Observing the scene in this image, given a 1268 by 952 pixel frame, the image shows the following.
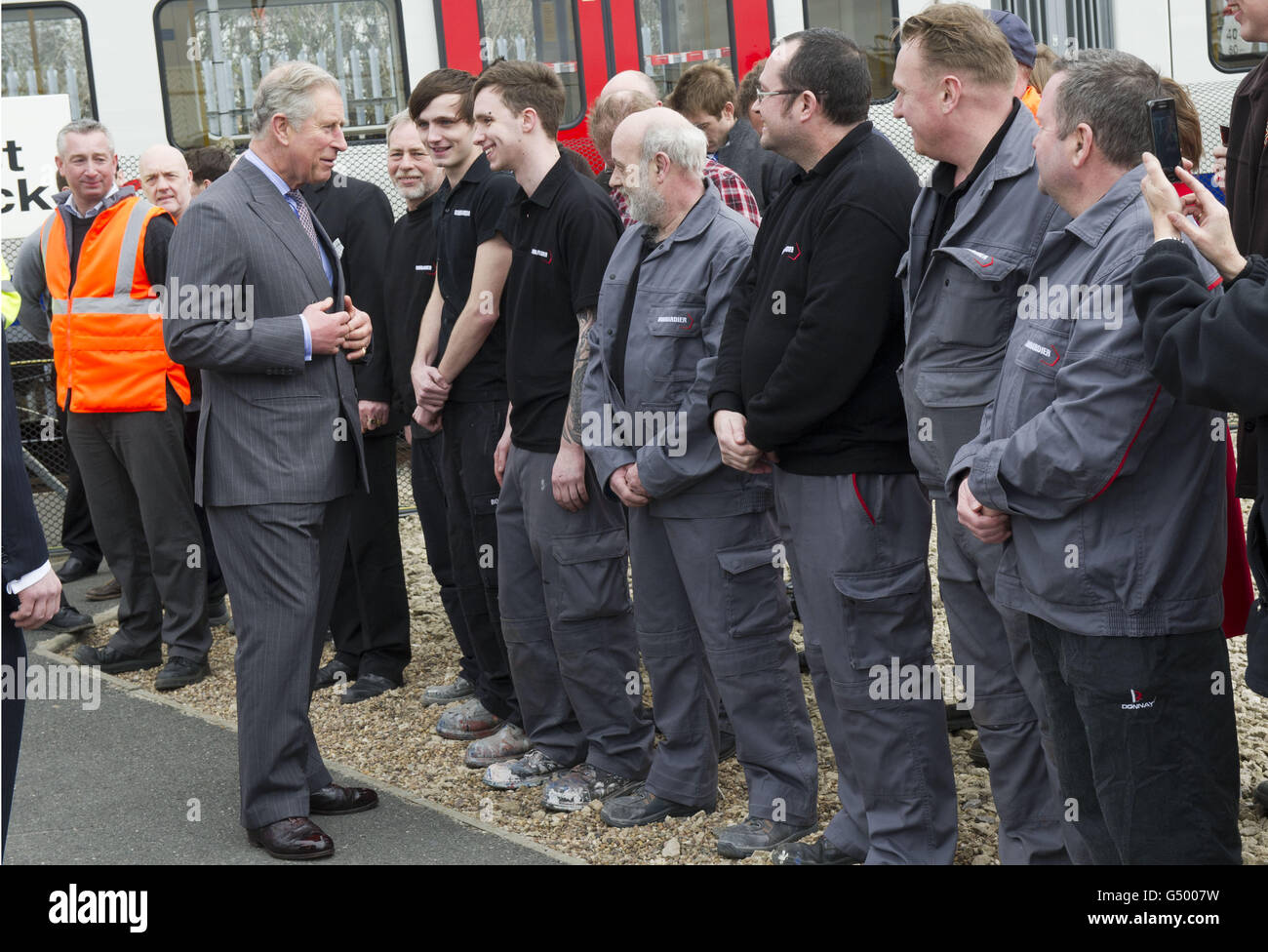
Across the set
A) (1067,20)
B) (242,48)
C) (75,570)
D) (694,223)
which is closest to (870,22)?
(1067,20)

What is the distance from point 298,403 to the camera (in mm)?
4703

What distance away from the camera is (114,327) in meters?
6.88

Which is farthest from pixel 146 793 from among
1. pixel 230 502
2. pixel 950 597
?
pixel 950 597

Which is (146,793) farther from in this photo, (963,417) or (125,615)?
(963,417)

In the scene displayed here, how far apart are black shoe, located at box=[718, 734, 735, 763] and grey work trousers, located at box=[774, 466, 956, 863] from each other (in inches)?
52.9

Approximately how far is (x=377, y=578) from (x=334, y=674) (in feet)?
1.64

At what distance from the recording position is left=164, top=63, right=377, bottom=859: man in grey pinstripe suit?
4.56 meters

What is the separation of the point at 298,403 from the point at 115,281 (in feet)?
8.96

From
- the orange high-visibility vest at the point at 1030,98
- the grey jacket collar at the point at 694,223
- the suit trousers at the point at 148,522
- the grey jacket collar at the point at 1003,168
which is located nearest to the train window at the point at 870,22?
the orange high-visibility vest at the point at 1030,98

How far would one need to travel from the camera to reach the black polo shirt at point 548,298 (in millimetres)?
4926

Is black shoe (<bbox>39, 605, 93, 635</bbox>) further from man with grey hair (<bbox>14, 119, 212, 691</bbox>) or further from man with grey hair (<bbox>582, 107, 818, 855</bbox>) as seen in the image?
man with grey hair (<bbox>582, 107, 818, 855</bbox>)

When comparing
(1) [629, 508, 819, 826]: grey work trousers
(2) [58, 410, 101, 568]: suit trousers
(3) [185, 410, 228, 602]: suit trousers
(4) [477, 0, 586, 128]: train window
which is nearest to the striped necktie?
(1) [629, 508, 819, 826]: grey work trousers

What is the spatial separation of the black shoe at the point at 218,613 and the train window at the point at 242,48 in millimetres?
3899

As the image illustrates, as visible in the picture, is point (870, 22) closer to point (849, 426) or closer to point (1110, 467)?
point (849, 426)
